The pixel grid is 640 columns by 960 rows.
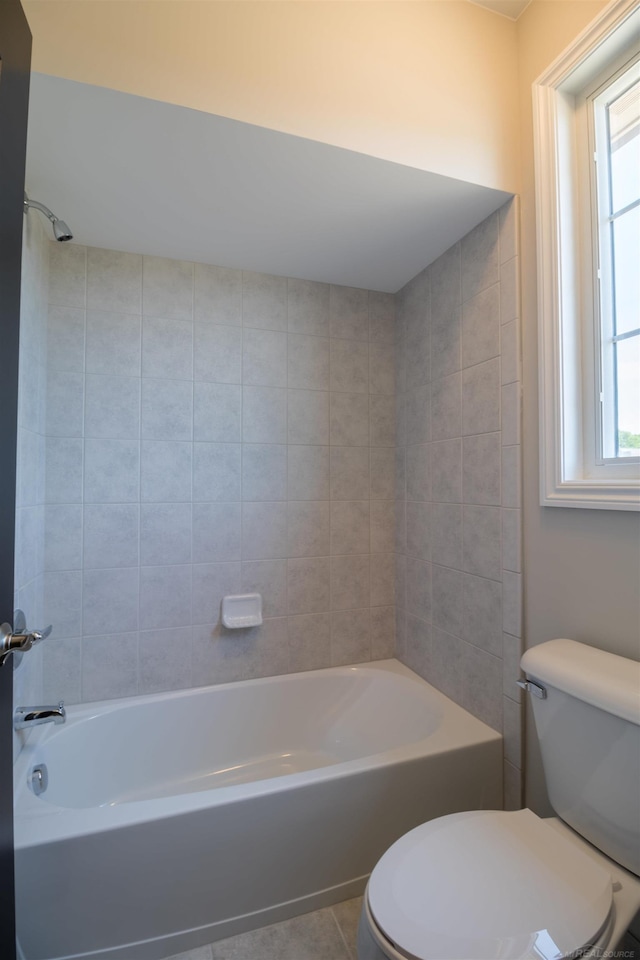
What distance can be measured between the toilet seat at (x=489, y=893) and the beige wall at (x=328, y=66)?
1.77 m

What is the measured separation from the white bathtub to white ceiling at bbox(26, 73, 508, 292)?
5.88 feet

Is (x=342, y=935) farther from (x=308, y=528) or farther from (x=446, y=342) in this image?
(x=446, y=342)

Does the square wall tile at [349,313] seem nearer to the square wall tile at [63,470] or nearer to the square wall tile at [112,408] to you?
the square wall tile at [112,408]

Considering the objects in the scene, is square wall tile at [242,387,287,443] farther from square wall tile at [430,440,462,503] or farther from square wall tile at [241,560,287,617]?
square wall tile at [430,440,462,503]

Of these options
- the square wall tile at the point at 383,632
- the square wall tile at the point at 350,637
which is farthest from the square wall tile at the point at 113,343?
the square wall tile at the point at 383,632

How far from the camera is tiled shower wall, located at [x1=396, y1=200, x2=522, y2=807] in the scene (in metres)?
1.46

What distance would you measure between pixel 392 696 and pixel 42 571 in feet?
4.97

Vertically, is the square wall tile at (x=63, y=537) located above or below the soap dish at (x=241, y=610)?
above

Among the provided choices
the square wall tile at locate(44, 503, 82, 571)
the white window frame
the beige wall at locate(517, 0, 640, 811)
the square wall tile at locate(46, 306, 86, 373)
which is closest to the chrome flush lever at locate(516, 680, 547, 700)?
the beige wall at locate(517, 0, 640, 811)

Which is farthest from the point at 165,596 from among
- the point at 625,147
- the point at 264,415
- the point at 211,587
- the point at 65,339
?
the point at 625,147

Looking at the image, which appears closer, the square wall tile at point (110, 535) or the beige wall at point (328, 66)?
the beige wall at point (328, 66)

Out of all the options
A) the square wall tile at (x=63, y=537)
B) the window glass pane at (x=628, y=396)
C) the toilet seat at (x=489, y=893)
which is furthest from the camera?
the square wall tile at (x=63, y=537)

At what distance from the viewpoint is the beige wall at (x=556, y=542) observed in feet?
3.63

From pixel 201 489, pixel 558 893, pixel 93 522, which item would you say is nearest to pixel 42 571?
pixel 93 522
